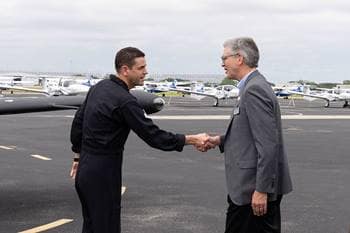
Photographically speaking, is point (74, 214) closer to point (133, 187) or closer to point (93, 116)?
point (133, 187)

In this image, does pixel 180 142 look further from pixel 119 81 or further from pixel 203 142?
pixel 119 81

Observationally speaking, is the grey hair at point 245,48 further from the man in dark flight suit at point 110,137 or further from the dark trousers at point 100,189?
the dark trousers at point 100,189

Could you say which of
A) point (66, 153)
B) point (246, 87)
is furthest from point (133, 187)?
point (246, 87)

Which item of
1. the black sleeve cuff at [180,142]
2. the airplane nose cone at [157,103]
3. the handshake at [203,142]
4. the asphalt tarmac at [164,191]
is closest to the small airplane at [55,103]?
the airplane nose cone at [157,103]

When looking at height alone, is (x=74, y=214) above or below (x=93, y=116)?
below

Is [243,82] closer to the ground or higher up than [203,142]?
higher up

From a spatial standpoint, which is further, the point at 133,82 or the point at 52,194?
the point at 52,194

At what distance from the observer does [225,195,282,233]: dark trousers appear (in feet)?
13.5

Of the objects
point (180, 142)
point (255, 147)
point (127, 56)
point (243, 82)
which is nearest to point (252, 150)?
point (255, 147)

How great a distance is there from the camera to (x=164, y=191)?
8.95 metres

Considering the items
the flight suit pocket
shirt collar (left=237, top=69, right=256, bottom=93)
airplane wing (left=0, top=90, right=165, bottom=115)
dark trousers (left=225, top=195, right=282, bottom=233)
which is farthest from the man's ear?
airplane wing (left=0, top=90, right=165, bottom=115)

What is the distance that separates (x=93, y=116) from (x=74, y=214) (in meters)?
3.29

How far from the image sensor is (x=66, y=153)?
13.6 metres

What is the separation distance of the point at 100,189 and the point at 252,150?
3.73 feet
